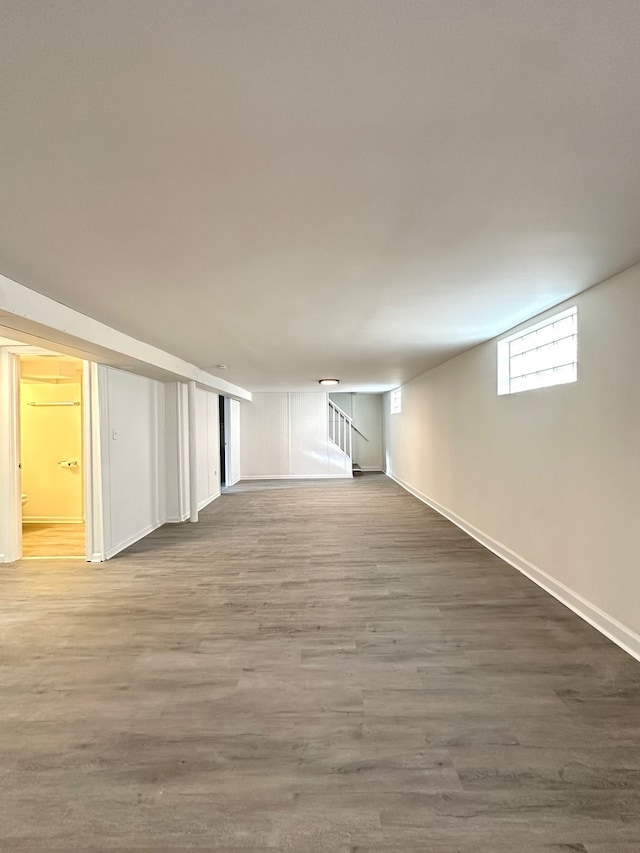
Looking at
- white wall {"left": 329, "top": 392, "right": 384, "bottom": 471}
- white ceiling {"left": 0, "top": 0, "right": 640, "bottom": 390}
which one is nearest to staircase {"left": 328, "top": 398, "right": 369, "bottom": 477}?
white wall {"left": 329, "top": 392, "right": 384, "bottom": 471}

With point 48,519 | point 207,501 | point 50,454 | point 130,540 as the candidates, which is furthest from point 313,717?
point 207,501

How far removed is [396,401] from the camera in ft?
36.3

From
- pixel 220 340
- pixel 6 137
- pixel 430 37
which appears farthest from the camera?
→ pixel 220 340

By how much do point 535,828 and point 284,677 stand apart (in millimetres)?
1338

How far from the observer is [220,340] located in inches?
177

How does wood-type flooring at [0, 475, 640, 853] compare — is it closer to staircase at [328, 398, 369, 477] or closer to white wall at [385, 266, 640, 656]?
white wall at [385, 266, 640, 656]

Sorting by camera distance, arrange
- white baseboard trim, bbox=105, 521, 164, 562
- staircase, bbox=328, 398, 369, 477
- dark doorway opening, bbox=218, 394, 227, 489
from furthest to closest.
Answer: staircase, bbox=328, 398, 369, 477, dark doorway opening, bbox=218, 394, 227, 489, white baseboard trim, bbox=105, 521, 164, 562

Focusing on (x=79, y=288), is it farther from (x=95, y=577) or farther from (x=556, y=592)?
(x=556, y=592)

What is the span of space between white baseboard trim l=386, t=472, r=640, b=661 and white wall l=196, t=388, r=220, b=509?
15.0ft

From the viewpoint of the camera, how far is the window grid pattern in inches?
417

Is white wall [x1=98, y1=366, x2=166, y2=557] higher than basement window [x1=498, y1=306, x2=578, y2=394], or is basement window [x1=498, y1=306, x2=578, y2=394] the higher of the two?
basement window [x1=498, y1=306, x2=578, y2=394]

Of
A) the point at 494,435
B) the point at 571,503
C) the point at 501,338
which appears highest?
the point at 501,338

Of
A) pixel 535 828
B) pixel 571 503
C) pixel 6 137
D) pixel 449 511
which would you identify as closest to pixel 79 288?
pixel 6 137

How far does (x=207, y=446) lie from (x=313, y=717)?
6.59m
